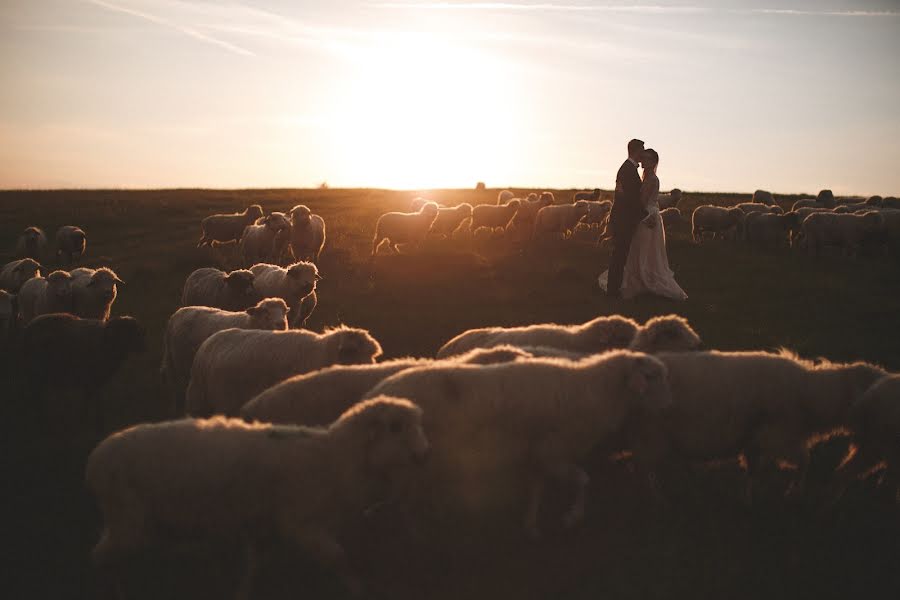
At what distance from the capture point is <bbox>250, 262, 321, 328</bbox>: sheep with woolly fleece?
41.6 ft

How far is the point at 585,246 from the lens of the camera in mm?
25250

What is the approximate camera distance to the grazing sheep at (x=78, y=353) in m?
9.18

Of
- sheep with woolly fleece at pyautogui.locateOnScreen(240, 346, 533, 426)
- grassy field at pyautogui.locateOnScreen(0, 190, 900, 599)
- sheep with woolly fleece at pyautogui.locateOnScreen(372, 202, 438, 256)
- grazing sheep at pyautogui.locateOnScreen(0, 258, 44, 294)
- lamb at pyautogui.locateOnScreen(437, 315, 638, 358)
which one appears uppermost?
sheep with woolly fleece at pyautogui.locateOnScreen(372, 202, 438, 256)

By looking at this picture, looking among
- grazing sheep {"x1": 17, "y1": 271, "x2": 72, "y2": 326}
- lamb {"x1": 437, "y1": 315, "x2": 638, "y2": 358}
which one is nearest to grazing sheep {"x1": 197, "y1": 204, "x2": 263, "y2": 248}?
grazing sheep {"x1": 17, "y1": 271, "x2": 72, "y2": 326}

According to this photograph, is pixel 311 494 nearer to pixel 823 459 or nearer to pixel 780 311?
pixel 823 459

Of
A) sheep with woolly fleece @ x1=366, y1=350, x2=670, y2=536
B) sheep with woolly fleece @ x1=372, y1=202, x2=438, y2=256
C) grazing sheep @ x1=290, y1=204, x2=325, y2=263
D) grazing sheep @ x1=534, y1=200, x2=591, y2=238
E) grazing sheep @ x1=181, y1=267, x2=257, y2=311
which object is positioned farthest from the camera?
grazing sheep @ x1=534, y1=200, x2=591, y2=238

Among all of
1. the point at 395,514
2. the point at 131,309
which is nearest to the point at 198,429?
the point at 395,514

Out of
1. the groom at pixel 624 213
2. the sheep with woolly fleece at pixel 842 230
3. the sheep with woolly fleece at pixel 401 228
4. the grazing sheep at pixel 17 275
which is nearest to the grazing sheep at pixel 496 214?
the sheep with woolly fleece at pixel 401 228

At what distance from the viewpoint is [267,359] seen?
26.1 feet

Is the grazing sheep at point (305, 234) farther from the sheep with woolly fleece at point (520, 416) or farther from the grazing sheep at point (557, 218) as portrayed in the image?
the sheep with woolly fleece at point (520, 416)

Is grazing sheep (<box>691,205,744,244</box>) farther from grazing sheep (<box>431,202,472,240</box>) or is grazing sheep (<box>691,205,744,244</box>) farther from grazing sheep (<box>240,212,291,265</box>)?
grazing sheep (<box>240,212,291,265</box>)

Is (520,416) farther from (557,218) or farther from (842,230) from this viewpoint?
(842,230)

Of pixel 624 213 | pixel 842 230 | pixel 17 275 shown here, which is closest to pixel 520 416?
pixel 624 213

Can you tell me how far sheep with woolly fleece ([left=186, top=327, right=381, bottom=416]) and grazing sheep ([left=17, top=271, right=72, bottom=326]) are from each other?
21.8 ft
